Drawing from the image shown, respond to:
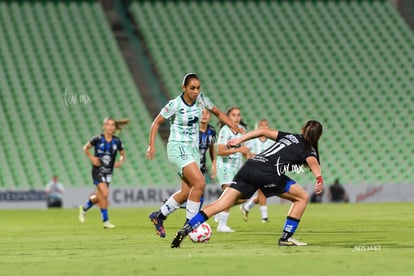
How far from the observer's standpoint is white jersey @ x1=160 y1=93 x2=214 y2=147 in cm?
1334

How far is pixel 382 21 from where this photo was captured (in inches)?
1602

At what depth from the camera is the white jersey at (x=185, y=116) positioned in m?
13.3

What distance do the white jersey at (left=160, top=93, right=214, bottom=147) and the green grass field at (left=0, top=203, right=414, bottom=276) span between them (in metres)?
1.52

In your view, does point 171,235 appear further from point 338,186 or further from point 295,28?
point 295,28

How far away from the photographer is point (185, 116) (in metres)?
13.4

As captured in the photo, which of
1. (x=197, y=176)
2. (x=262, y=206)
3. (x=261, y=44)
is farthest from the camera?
(x=261, y=44)

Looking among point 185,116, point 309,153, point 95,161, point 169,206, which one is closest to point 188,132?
point 185,116

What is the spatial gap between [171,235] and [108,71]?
2074cm

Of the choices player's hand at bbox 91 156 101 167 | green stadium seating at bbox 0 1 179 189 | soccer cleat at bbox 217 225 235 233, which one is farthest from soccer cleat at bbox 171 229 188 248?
green stadium seating at bbox 0 1 179 189

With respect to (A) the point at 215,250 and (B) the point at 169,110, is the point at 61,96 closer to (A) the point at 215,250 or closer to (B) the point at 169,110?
(B) the point at 169,110

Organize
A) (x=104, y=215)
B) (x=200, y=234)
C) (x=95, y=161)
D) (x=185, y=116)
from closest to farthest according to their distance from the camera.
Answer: (x=200, y=234) → (x=185, y=116) → (x=104, y=215) → (x=95, y=161)

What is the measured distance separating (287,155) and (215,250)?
154 centimetres

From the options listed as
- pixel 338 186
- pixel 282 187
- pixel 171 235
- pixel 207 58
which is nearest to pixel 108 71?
pixel 207 58

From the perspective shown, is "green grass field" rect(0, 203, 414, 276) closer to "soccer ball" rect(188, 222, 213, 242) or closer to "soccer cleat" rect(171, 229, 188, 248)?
"soccer cleat" rect(171, 229, 188, 248)
